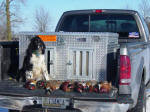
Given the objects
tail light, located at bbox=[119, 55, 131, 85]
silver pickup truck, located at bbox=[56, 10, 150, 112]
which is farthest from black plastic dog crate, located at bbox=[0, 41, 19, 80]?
tail light, located at bbox=[119, 55, 131, 85]

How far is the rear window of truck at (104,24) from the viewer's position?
5.92 meters

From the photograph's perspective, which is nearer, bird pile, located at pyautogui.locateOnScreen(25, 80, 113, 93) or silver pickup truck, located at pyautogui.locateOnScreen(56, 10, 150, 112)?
bird pile, located at pyautogui.locateOnScreen(25, 80, 113, 93)

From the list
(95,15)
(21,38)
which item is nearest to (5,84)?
(21,38)

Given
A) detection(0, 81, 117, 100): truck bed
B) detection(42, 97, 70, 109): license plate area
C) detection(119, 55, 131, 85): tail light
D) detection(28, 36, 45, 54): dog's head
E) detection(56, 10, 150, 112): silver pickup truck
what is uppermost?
detection(56, 10, 150, 112): silver pickup truck

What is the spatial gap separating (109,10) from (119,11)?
230 millimetres

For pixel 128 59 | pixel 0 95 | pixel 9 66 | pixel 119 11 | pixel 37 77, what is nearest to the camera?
pixel 128 59

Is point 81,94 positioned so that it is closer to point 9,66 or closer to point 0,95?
point 0,95

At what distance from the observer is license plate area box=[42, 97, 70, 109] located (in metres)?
3.71

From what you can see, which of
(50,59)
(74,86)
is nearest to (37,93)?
(74,86)

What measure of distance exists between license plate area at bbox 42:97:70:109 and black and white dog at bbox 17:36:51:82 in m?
0.61

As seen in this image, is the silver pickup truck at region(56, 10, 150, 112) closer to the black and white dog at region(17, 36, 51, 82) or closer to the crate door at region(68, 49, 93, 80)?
the crate door at region(68, 49, 93, 80)

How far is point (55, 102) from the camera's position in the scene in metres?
3.75

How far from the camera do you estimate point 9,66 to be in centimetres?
491

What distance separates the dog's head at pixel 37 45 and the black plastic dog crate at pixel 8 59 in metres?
0.66
